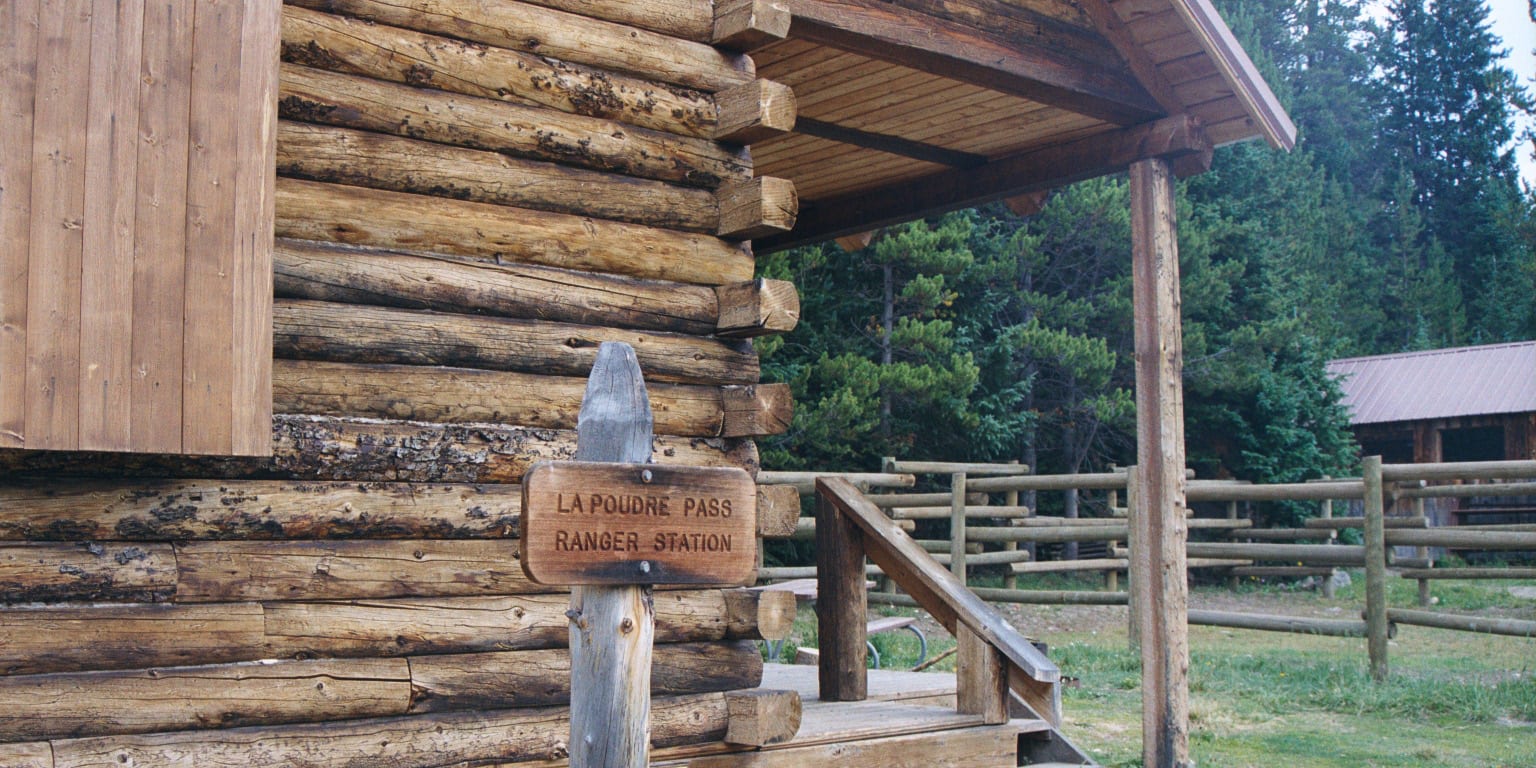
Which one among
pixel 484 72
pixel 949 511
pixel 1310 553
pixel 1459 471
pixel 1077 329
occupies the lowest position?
pixel 1310 553

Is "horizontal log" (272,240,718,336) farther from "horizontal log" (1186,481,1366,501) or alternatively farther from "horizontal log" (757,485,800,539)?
"horizontal log" (1186,481,1366,501)

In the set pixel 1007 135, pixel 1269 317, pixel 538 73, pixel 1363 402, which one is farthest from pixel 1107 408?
pixel 538 73

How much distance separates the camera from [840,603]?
6531 mm

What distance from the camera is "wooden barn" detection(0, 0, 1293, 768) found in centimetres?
381

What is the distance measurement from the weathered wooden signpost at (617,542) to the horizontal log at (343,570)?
1.25m

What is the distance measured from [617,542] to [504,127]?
7.21ft

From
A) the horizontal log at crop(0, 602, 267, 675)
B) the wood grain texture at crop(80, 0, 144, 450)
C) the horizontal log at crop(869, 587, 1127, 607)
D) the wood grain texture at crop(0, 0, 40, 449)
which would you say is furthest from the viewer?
the horizontal log at crop(869, 587, 1127, 607)

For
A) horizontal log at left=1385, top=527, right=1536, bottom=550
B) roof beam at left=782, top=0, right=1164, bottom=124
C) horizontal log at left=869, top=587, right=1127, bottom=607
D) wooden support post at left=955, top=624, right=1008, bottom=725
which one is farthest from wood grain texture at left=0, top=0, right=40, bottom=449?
horizontal log at left=869, top=587, right=1127, bottom=607

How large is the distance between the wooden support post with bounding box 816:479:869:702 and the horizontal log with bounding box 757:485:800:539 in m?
1.12

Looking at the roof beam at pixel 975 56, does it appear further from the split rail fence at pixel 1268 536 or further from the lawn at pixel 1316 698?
the lawn at pixel 1316 698

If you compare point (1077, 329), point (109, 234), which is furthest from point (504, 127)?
point (1077, 329)

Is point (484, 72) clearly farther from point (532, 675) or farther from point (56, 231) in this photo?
point (532, 675)

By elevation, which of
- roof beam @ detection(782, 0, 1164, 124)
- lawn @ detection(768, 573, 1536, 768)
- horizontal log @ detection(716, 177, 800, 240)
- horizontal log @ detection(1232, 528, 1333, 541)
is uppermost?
roof beam @ detection(782, 0, 1164, 124)

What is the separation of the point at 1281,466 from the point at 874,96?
1970 cm
